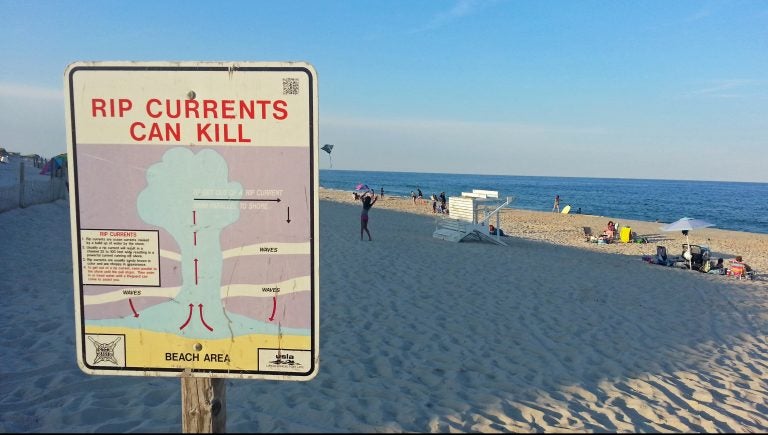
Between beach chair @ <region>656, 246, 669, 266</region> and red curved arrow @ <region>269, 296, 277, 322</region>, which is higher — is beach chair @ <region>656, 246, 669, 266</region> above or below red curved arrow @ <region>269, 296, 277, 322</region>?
below

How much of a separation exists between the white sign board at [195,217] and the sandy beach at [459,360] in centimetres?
213

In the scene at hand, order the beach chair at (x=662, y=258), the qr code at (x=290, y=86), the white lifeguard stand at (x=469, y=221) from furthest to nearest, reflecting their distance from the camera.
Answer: the white lifeguard stand at (x=469, y=221) < the beach chair at (x=662, y=258) < the qr code at (x=290, y=86)

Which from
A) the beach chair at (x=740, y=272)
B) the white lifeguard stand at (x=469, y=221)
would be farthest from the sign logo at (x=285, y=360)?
the beach chair at (x=740, y=272)

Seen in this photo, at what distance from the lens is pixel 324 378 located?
14.1 feet

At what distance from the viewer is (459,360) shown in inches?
197

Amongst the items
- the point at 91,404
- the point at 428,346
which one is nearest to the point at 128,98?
the point at 91,404

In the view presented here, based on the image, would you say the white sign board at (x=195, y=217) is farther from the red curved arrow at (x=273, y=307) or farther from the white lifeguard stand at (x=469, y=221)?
the white lifeguard stand at (x=469, y=221)

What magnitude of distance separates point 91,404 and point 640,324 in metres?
7.25

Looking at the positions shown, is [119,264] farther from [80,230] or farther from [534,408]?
[534,408]

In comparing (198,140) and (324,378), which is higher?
(198,140)

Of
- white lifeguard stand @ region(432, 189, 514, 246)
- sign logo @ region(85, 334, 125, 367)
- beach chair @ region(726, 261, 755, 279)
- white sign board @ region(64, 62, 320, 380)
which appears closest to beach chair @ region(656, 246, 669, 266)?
beach chair @ region(726, 261, 755, 279)

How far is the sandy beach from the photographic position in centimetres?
358

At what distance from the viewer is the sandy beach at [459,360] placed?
358 centimetres

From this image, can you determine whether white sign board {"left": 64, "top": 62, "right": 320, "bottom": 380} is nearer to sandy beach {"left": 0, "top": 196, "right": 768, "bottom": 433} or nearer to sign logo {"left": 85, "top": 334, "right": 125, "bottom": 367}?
sign logo {"left": 85, "top": 334, "right": 125, "bottom": 367}
